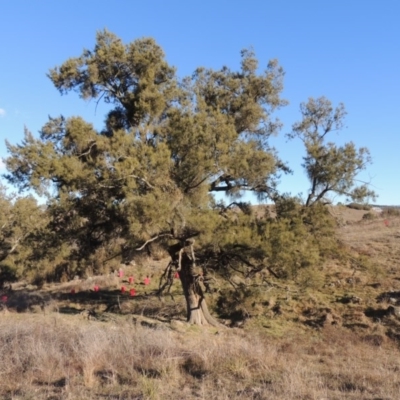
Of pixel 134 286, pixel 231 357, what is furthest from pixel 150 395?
pixel 134 286

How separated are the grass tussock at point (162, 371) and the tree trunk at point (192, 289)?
6774 mm

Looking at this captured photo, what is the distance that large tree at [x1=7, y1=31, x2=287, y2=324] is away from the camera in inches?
509

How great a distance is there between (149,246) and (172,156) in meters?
3.59

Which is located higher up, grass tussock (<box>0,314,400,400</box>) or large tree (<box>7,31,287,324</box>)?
large tree (<box>7,31,287,324</box>)

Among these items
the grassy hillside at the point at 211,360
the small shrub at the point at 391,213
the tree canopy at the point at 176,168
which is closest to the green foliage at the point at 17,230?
the tree canopy at the point at 176,168

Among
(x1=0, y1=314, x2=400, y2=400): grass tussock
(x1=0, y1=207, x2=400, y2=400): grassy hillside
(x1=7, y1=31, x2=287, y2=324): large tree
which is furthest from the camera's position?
(x1=7, y1=31, x2=287, y2=324): large tree

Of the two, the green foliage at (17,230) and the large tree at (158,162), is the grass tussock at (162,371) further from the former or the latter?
the green foliage at (17,230)

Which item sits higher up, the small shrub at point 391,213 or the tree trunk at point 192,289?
the small shrub at point 391,213

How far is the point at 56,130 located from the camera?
15.0 meters

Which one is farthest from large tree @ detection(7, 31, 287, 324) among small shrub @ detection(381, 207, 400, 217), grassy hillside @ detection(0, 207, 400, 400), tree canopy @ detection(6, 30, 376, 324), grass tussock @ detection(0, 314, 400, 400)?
small shrub @ detection(381, 207, 400, 217)

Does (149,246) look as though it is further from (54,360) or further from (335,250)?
(54,360)

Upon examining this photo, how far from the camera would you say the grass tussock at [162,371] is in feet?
18.9

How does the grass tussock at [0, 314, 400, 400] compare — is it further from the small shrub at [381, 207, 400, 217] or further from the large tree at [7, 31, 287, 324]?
the small shrub at [381, 207, 400, 217]

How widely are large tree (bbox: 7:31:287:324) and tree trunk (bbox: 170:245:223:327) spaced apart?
0.14ft
